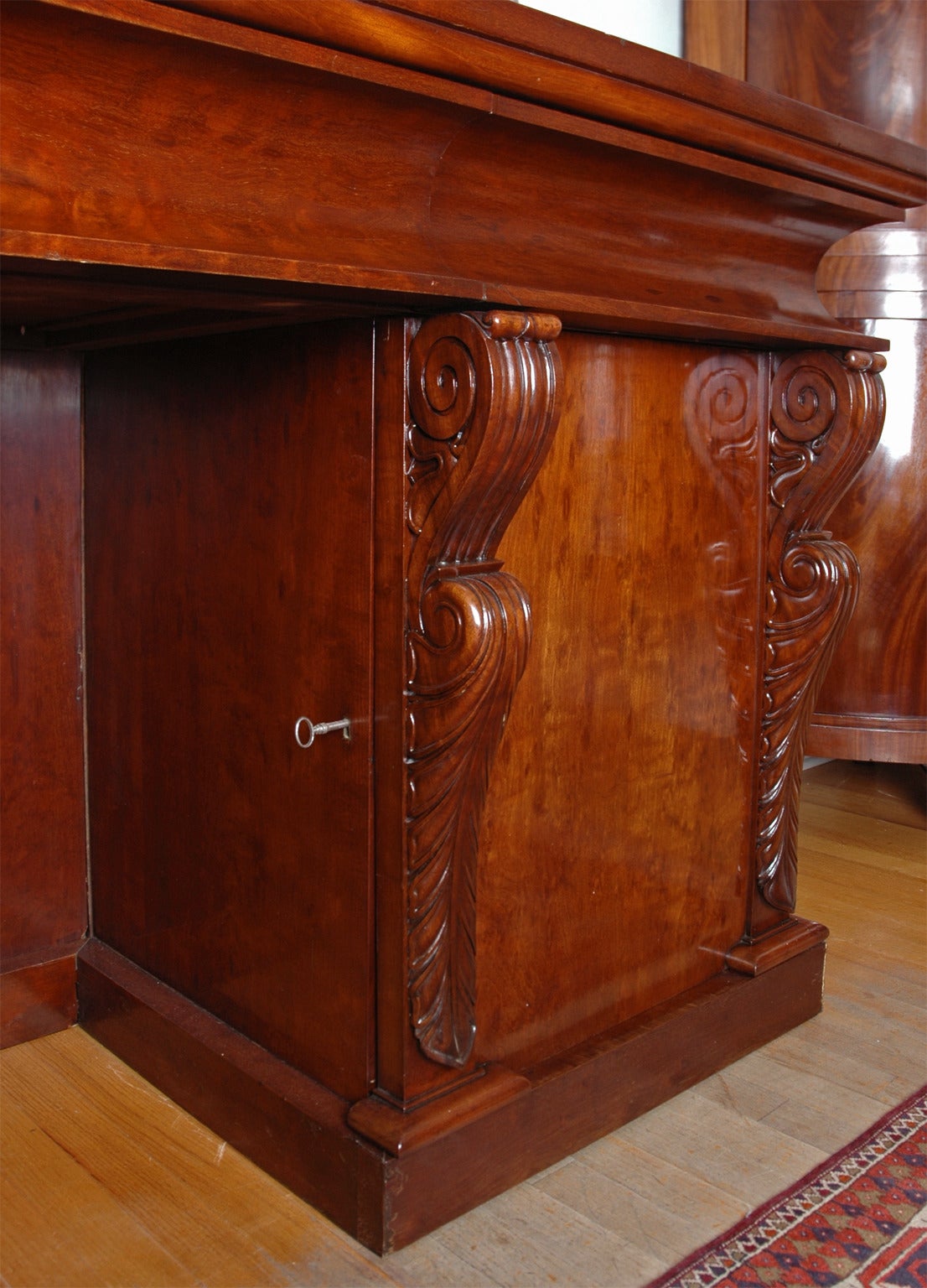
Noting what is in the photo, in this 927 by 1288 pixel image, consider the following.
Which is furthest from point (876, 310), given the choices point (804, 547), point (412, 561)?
point (412, 561)

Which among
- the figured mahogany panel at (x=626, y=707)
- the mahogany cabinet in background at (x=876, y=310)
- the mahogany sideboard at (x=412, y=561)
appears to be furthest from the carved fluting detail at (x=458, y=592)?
the mahogany cabinet in background at (x=876, y=310)

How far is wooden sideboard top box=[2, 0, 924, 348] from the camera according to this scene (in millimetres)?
1004

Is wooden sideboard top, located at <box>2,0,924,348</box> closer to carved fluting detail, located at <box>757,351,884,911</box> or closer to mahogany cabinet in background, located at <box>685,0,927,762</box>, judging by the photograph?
carved fluting detail, located at <box>757,351,884,911</box>

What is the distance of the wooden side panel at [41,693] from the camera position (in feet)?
5.91

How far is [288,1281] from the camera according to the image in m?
1.35

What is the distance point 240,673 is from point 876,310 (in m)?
1.70

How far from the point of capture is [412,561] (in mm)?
1355

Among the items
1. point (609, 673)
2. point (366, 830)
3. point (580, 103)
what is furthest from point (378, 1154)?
point (580, 103)

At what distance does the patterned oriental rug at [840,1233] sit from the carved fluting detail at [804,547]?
47 cm

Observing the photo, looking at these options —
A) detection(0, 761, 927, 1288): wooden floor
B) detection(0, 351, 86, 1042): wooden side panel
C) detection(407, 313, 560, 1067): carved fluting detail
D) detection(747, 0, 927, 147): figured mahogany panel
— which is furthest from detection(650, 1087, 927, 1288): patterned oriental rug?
detection(747, 0, 927, 147): figured mahogany panel

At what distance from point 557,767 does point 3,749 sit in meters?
0.81

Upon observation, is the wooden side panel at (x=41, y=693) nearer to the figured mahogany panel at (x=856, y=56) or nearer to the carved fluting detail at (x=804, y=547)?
the carved fluting detail at (x=804, y=547)

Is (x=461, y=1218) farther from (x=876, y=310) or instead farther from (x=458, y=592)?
(x=876, y=310)

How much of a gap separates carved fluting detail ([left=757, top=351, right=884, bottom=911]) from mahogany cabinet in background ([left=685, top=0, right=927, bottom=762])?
867 mm
